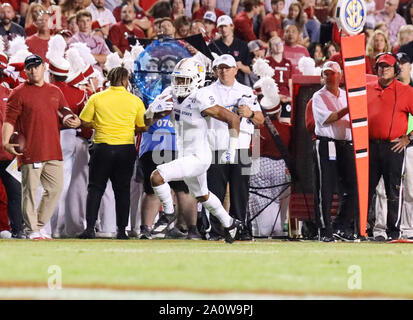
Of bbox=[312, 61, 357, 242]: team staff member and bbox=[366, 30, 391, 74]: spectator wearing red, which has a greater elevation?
bbox=[366, 30, 391, 74]: spectator wearing red


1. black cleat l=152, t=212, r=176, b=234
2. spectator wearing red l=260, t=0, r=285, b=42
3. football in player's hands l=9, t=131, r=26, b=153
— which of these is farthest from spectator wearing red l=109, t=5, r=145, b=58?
football in player's hands l=9, t=131, r=26, b=153

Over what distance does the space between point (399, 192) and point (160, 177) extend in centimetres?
315

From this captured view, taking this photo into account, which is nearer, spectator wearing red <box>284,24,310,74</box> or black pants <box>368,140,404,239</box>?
black pants <box>368,140,404,239</box>

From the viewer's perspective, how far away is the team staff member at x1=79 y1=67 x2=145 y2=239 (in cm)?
1322

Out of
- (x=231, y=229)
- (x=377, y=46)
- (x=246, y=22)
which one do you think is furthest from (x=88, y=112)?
(x=246, y=22)

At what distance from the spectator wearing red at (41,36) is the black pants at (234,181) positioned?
165 inches

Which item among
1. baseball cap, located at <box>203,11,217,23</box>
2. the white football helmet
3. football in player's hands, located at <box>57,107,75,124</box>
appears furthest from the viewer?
baseball cap, located at <box>203,11,217,23</box>

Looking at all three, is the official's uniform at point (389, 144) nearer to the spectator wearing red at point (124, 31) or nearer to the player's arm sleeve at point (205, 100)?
the player's arm sleeve at point (205, 100)

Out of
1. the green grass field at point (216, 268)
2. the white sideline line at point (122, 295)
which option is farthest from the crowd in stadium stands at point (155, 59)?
the white sideline line at point (122, 295)

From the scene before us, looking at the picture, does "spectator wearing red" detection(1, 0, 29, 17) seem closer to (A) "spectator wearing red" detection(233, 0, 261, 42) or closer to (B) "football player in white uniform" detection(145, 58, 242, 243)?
(A) "spectator wearing red" detection(233, 0, 261, 42)

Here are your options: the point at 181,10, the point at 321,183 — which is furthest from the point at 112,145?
the point at 181,10

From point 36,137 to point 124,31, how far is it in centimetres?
629

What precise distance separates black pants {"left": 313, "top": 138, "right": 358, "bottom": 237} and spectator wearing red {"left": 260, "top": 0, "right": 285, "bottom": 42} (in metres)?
6.99

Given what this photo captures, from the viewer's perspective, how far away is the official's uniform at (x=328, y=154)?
43.0 ft
